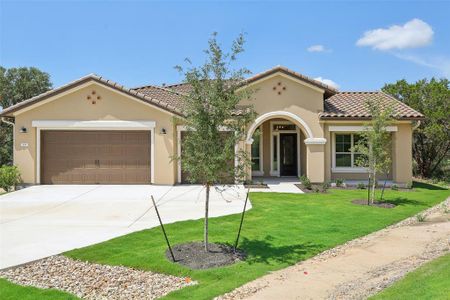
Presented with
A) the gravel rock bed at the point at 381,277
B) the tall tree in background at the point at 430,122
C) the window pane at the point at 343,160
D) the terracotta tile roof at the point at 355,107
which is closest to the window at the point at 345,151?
the window pane at the point at 343,160

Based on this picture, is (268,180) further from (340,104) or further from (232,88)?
(232,88)

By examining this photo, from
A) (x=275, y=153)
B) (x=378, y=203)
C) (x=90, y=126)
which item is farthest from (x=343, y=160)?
(x=90, y=126)

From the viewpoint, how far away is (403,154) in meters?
18.9

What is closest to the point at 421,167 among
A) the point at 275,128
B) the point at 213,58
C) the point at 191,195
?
the point at 275,128

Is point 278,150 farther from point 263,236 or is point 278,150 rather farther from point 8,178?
point 8,178

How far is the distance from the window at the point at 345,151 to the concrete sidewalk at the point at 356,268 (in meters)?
9.69

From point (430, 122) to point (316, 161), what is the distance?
10.5 meters

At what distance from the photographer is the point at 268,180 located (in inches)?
811

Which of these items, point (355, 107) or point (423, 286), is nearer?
point (423, 286)

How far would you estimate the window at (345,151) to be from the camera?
19875 mm

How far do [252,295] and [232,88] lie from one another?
3.98m

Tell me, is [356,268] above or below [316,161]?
below

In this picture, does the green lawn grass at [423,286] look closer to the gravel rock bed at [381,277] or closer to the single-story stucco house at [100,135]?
the gravel rock bed at [381,277]

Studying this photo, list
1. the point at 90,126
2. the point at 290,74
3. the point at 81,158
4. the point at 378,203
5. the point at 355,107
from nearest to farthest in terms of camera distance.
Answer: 1. the point at 378,203
2. the point at 90,126
3. the point at 81,158
4. the point at 290,74
5. the point at 355,107
